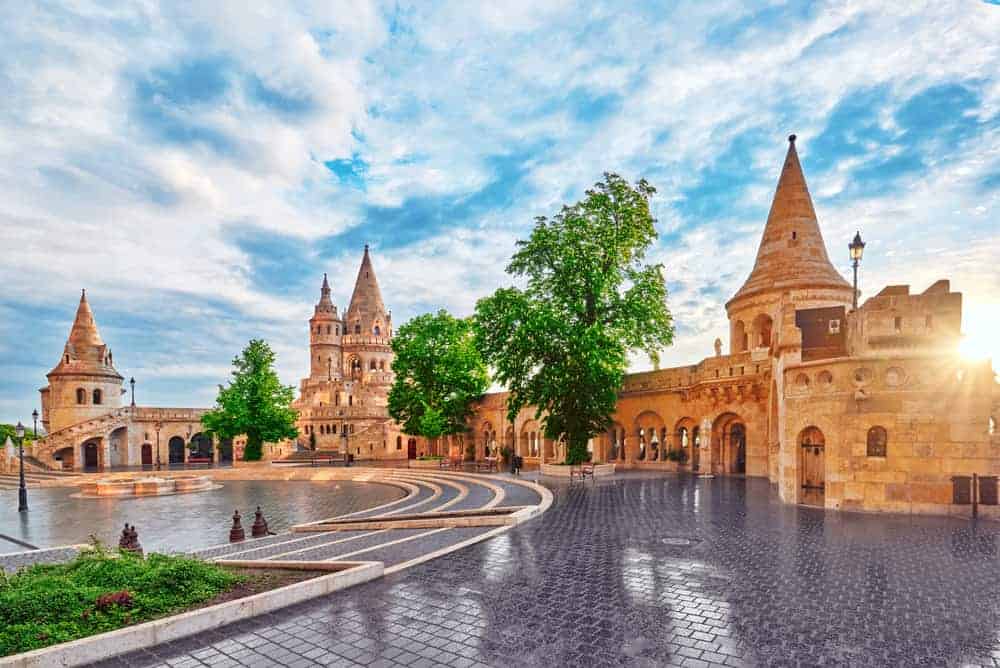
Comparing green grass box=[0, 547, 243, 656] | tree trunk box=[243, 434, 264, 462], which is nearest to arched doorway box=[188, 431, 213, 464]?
tree trunk box=[243, 434, 264, 462]

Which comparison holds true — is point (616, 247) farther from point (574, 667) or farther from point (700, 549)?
point (574, 667)

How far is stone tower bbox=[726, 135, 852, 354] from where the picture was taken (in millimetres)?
26812

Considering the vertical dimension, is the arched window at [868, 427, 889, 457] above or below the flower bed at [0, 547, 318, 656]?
above

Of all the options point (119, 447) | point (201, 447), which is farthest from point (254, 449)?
point (201, 447)

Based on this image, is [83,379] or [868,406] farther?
[83,379]

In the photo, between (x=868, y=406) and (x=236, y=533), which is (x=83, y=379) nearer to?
(x=236, y=533)

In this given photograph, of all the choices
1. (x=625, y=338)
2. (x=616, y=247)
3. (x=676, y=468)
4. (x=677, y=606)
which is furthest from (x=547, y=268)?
(x=677, y=606)

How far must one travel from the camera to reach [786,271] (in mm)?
27594

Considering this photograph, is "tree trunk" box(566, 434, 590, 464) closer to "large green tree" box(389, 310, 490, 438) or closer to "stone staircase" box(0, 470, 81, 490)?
"large green tree" box(389, 310, 490, 438)

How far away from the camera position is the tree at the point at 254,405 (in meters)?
37.8

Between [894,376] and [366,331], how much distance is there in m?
66.7

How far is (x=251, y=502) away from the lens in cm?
2225

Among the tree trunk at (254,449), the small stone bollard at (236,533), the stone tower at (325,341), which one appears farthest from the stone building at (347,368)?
the small stone bollard at (236,533)

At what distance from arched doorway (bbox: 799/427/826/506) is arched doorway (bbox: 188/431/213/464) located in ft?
166
